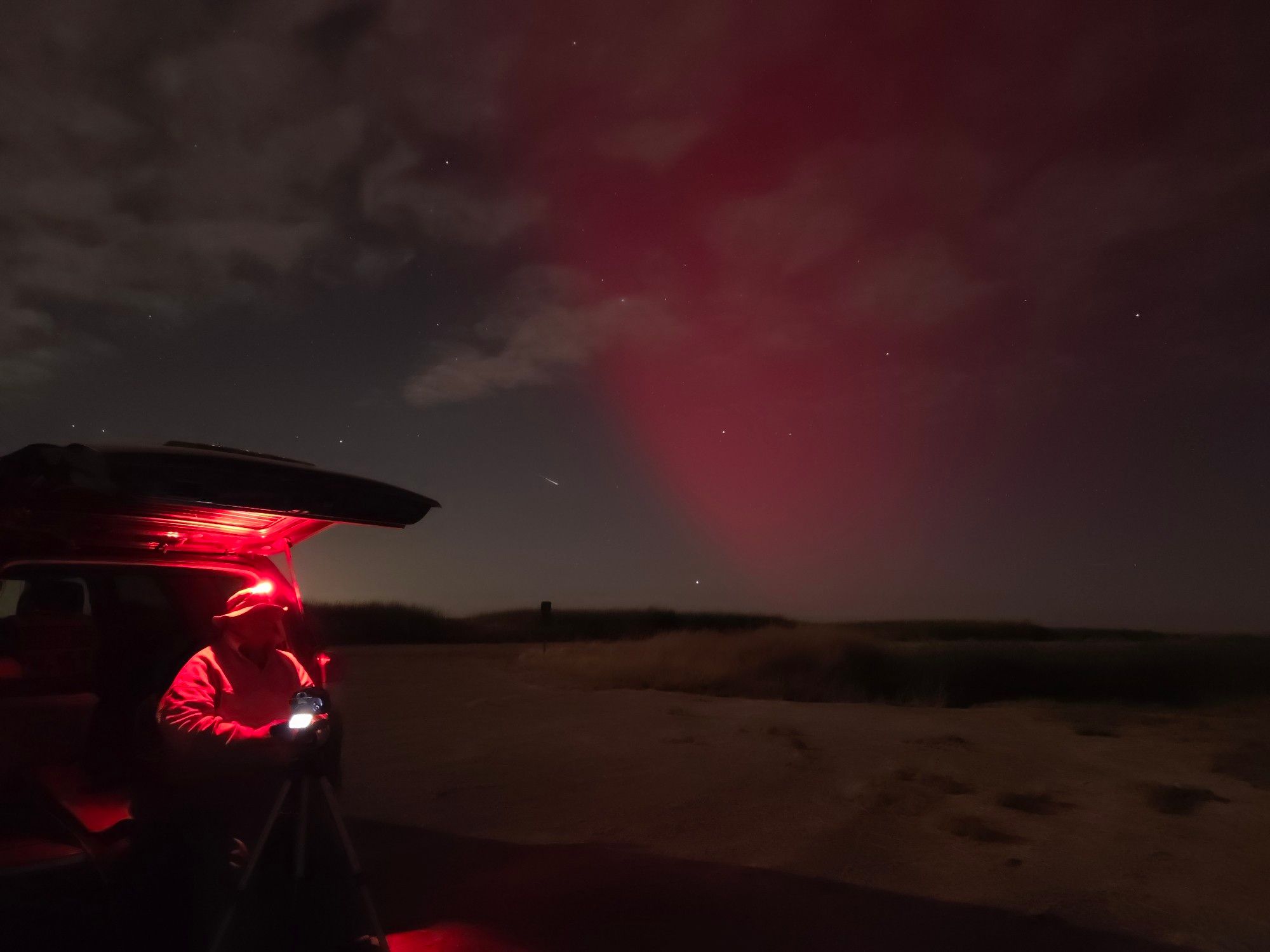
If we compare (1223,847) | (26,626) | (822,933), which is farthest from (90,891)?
(1223,847)

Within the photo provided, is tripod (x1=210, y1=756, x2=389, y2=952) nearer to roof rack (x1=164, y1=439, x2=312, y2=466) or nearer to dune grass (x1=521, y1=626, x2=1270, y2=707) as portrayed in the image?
roof rack (x1=164, y1=439, x2=312, y2=466)

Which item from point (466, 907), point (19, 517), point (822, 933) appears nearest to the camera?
point (19, 517)

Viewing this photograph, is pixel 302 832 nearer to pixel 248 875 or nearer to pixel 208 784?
pixel 248 875

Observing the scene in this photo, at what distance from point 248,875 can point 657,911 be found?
6.89 feet

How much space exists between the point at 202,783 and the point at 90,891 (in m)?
0.49

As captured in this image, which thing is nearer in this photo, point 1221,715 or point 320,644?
point 320,644

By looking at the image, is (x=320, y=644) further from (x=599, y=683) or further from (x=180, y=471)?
(x=599, y=683)

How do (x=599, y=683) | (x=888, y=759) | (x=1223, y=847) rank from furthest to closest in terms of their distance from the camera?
(x=599, y=683) → (x=888, y=759) → (x=1223, y=847)

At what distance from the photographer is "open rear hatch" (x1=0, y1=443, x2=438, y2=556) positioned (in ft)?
7.89

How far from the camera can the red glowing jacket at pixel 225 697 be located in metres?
2.94

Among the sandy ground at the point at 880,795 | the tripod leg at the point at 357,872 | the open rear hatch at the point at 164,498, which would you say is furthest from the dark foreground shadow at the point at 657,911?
the open rear hatch at the point at 164,498

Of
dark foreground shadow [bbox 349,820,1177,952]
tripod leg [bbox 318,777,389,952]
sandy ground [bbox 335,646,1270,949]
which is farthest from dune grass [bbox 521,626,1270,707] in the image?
tripod leg [bbox 318,777,389,952]

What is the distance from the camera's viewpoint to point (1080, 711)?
12844 millimetres

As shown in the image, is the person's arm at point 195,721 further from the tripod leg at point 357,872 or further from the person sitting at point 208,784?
the tripod leg at point 357,872
